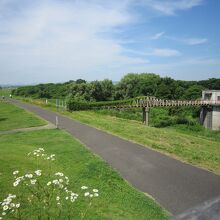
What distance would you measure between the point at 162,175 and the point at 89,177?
2871mm

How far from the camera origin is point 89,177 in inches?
400

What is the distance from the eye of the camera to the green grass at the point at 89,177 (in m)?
7.49

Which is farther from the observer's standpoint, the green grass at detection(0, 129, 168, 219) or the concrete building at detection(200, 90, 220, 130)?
the concrete building at detection(200, 90, 220, 130)

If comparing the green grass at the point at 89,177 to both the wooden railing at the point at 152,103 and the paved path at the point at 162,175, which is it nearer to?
the paved path at the point at 162,175

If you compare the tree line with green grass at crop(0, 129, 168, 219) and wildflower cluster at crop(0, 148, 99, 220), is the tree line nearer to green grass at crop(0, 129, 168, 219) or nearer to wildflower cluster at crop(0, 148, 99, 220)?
green grass at crop(0, 129, 168, 219)

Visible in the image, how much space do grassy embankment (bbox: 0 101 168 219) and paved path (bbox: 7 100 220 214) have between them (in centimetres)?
54

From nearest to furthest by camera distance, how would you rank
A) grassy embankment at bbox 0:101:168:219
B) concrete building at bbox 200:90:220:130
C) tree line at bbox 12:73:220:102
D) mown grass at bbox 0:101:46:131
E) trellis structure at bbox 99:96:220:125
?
1. grassy embankment at bbox 0:101:168:219
2. mown grass at bbox 0:101:46:131
3. trellis structure at bbox 99:96:220:125
4. concrete building at bbox 200:90:220:130
5. tree line at bbox 12:73:220:102

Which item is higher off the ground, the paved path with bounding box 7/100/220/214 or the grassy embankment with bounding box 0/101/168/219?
the grassy embankment with bounding box 0/101/168/219

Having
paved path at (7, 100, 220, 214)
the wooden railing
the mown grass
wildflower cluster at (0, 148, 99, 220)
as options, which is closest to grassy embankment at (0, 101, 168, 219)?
wildflower cluster at (0, 148, 99, 220)

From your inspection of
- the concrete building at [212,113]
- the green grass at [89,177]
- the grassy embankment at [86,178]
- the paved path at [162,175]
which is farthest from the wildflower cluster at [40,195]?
the concrete building at [212,113]

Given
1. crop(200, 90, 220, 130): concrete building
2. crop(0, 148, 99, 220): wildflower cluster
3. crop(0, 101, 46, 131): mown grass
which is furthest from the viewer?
crop(200, 90, 220, 130): concrete building

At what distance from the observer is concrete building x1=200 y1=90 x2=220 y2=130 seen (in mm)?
46812

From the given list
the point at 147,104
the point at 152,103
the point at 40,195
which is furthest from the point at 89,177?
the point at 152,103

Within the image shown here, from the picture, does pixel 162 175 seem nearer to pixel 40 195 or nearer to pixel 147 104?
pixel 40 195
